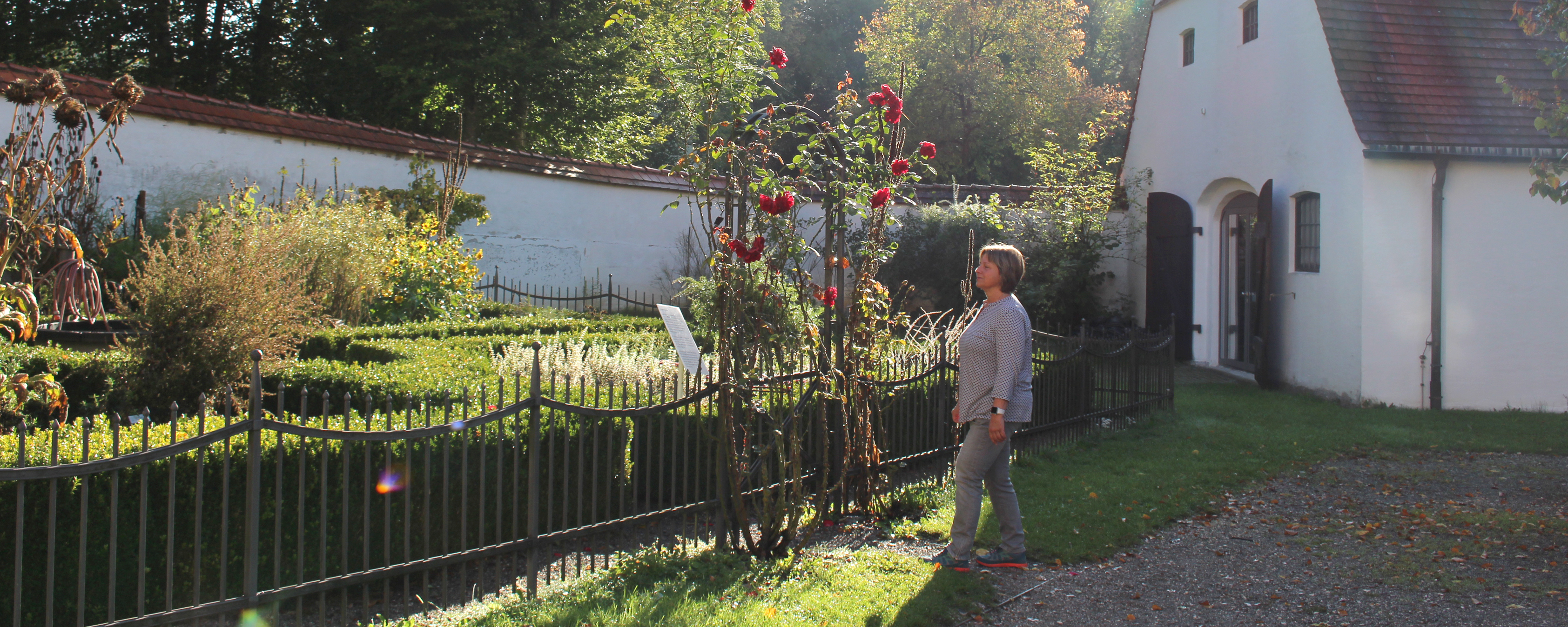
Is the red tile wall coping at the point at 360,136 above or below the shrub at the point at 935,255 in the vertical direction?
above

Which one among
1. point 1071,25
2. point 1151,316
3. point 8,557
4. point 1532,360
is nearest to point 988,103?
point 1071,25

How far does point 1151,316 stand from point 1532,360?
4.62m

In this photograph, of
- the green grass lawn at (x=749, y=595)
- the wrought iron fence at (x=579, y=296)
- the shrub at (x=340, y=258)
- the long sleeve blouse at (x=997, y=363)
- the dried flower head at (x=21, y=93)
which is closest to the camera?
the green grass lawn at (x=749, y=595)

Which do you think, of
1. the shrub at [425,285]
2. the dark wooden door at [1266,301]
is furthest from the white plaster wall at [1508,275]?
the shrub at [425,285]

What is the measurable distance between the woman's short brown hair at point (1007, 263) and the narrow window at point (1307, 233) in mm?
7703

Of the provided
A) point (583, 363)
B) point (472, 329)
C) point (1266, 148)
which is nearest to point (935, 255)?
point (1266, 148)

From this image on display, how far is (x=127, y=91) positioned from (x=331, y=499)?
181 cm

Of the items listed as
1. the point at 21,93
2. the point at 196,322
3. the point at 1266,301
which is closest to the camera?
the point at 21,93

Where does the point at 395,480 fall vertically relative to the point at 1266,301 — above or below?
below

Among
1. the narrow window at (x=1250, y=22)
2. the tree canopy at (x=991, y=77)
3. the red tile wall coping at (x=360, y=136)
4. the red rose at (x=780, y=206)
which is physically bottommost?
the red rose at (x=780, y=206)

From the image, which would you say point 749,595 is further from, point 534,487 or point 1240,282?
point 1240,282

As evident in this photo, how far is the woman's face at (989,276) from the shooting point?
182 inches

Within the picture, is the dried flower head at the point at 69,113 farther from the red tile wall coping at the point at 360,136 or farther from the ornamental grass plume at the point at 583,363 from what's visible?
the red tile wall coping at the point at 360,136

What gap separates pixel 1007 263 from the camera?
462cm
